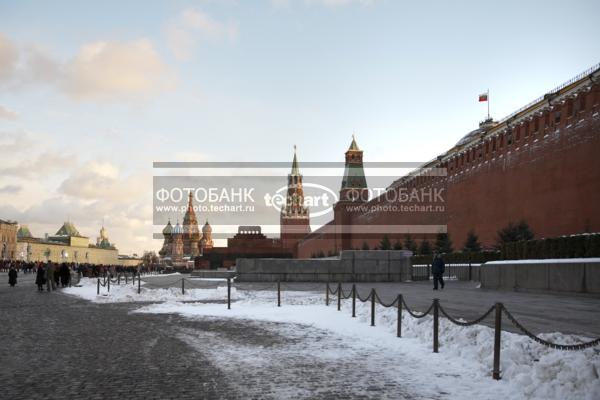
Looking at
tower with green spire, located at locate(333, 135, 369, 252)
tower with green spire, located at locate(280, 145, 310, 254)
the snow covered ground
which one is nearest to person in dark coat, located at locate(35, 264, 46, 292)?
the snow covered ground

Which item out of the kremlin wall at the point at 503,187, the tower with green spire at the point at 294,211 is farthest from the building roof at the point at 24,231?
the kremlin wall at the point at 503,187

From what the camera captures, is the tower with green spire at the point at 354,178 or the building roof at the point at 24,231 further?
the building roof at the point at 24,231

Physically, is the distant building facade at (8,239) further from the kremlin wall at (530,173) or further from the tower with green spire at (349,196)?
the kremlin wall at (530,173)

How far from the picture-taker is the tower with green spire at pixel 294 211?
11369 cm

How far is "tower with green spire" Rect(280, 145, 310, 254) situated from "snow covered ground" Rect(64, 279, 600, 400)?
335ft

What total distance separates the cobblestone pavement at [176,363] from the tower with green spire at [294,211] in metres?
102

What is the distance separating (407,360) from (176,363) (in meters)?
3.02

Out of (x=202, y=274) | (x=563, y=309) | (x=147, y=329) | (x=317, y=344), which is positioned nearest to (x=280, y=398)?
(x=317, y=344)

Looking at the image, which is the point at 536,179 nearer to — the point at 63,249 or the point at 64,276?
the point at 64,276

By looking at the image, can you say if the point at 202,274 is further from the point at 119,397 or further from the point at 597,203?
the point at 119,397

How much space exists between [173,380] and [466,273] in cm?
2388

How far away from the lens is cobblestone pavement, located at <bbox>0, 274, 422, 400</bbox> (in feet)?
18.6

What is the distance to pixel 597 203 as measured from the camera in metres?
28.2

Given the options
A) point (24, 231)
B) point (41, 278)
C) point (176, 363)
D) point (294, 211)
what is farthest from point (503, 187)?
point (24, 231)
